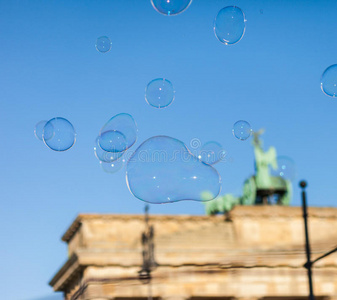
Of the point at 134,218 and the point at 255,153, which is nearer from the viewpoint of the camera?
the point at 134,218

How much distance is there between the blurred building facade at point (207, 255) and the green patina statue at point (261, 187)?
1.60 metres

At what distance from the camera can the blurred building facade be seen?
174 ft

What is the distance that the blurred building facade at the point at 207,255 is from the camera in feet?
174

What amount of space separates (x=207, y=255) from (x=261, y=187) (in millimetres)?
6612

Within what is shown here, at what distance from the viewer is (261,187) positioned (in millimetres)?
57094

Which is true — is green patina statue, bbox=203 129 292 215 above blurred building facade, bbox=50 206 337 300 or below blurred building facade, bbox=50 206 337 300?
above

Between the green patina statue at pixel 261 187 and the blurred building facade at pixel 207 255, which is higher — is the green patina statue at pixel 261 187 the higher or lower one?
the higher one

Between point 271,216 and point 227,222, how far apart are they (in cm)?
321

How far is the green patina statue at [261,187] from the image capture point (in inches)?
2254

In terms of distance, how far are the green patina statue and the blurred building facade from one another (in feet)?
5.26

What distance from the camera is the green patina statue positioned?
188ft

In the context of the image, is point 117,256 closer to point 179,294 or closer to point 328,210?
point 179,294

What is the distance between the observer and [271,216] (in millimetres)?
56188

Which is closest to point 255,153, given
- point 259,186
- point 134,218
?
point 259,186
